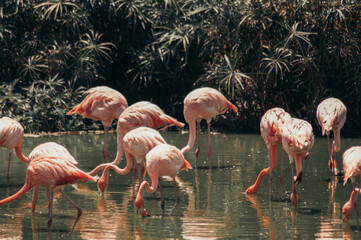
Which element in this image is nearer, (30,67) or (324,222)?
(324,222)

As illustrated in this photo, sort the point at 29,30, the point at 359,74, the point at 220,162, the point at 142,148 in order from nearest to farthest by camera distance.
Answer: the point at 142,148 < the point at 220,162 < the point at 359,74 < the point at 29,30

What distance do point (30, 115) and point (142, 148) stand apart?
214 inches

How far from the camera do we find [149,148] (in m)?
6.79

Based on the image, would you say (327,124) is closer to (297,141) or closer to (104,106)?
(297,141)

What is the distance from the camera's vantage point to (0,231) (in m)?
5.52

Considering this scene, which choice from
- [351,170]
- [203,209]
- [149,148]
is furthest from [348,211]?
[149,148]

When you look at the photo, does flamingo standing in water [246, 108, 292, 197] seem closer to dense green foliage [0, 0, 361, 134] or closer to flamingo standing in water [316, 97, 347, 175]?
flamingo standing in water [316, 97, 347, 175]

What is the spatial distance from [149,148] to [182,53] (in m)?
6.56

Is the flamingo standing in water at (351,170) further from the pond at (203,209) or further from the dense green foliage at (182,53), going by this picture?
→ the dense green foliage at (182,53)

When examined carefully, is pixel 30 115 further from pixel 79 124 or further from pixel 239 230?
pixel 239 230

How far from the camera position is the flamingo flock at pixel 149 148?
580 cm

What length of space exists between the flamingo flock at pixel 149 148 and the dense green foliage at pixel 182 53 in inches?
124

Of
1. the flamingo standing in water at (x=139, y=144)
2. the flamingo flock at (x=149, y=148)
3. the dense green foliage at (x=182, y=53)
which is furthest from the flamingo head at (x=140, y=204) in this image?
the dense green foliage at (x=182, y=53)

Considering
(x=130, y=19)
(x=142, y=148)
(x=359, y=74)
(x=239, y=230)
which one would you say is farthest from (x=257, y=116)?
(x=239, y=230)
